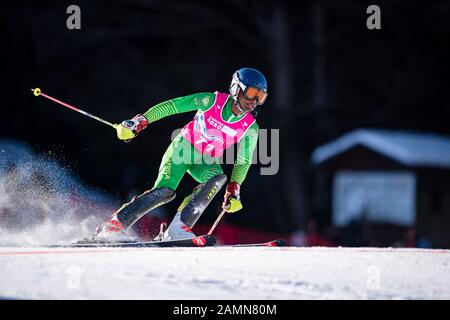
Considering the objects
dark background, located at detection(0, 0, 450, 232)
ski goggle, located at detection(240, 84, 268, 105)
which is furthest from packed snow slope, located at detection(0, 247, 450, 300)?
dark background, located at detection(0, 0, 450, 232)

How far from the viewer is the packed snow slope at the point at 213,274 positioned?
4.57 metres

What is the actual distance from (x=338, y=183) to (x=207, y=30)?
585cm

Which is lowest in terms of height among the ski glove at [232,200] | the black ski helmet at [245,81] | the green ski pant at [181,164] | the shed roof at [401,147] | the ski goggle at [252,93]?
the shed roof at [401,147]

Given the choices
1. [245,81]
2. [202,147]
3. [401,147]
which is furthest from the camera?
[401,147]

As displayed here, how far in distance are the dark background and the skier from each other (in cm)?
1279

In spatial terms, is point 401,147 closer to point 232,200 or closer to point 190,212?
point 232,200

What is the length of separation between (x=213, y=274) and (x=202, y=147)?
1.86m

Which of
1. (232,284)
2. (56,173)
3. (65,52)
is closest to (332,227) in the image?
(65,52)

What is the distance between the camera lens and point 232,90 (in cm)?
664

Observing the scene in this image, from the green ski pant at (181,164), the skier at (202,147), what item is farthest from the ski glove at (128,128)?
the green ski pant at (181,164)

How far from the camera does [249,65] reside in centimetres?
2062

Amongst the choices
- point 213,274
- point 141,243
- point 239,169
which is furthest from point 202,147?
point 213,274

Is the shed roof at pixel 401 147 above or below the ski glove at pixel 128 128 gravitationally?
below

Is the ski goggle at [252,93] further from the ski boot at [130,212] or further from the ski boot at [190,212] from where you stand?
the ski boot at [130,212]
